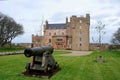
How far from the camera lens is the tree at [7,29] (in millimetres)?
52906

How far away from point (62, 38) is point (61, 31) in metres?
5.16

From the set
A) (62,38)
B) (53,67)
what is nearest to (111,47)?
(62,38)

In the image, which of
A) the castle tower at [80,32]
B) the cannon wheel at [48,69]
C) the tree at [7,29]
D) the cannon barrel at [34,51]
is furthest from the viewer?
the castle tower at [80,32]

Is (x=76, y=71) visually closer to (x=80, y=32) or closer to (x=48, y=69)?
(x=48, y=69)

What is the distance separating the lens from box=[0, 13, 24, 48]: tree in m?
52.9

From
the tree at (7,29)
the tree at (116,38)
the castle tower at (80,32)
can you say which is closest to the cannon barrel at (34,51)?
the tree at (7,29)

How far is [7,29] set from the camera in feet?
177

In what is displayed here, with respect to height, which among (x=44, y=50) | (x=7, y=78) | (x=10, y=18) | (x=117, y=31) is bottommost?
(x=7, y=78)

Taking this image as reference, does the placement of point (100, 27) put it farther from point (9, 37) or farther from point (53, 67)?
point (53, 67)

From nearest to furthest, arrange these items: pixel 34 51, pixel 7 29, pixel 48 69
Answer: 1. pixel 34 51
2. pixel 48 69
3. pixel 7 29

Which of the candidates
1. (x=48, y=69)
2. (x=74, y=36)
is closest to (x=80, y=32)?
(x=74, y=36)

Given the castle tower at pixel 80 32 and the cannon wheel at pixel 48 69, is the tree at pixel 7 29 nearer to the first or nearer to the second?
the castle tower at pixel 80 32

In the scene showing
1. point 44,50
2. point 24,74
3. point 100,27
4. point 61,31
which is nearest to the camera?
point 24,74

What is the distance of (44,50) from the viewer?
1060 centimetres
